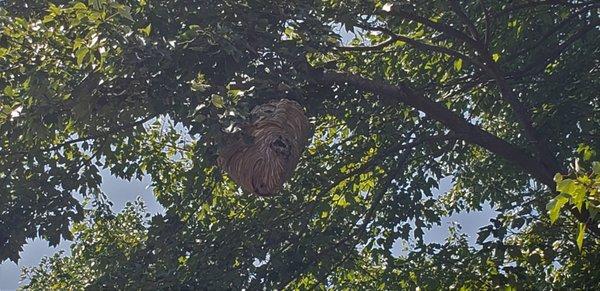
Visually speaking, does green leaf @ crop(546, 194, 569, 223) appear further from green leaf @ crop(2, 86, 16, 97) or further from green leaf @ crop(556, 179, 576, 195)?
green leaf @ crop(2, 86, 16, 97)

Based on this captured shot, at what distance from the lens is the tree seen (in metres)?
6.81

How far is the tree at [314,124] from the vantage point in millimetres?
6812

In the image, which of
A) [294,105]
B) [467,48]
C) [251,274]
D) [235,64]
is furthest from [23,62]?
[467,48]

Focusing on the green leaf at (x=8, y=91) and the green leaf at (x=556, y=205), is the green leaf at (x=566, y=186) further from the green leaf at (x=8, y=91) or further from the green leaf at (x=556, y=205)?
the green leaf at (x=8, y=91)

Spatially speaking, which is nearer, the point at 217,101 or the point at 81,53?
the point at 217,101

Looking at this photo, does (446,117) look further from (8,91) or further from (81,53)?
(8,91)

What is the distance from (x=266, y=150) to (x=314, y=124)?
2714 mm

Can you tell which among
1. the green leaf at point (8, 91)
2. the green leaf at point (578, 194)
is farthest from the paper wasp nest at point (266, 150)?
the green leaf at point (578, 194)

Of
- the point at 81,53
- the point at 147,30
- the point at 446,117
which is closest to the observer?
the point at 81,53

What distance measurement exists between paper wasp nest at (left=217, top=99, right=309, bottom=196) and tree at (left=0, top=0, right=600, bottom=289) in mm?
180

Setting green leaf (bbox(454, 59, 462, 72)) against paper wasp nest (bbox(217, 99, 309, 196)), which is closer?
paper wasp nest (bbox(217, 99, 309, 196))

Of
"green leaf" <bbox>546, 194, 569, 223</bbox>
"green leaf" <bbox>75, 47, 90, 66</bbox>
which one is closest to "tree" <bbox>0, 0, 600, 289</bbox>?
"green leaf" <bbox>75, 47, 90, 66</bbox>

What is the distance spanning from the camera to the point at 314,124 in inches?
338

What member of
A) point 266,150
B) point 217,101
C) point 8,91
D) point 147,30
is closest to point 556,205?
point 266,150
